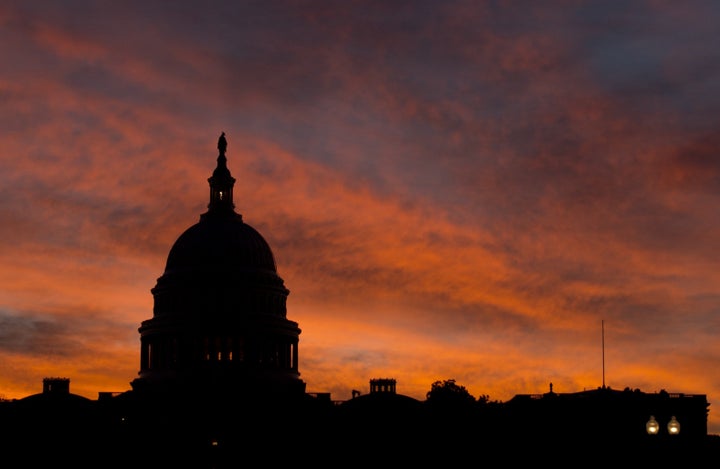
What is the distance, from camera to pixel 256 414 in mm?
151000

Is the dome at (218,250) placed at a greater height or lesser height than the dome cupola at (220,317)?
greater

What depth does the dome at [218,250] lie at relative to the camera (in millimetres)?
170250

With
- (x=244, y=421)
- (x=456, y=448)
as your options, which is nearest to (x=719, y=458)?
(x=456, y=448)

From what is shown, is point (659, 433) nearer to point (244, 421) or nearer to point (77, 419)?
point (244, 421)

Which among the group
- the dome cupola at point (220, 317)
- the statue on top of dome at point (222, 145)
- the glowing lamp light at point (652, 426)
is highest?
the statue on top of dome at point (222, 145)

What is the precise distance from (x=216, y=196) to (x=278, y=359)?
24753 mm

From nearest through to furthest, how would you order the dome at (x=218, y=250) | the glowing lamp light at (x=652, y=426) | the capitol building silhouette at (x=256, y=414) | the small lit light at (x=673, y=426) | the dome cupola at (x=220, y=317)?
the glowing lamp light at (x=652, y=426)
the small lit light at (x=673, y=426)
the capitol building silhouette at (x=256, y=414)
the dome cupola at (x=220, y=317)
the dome at (x=218, y=250)

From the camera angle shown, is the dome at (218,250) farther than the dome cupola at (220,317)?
Yes

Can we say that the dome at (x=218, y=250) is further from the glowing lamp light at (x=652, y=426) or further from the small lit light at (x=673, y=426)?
the small lit light at (x=673, y=426)

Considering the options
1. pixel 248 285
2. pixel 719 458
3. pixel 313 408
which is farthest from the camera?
pixel 248 285

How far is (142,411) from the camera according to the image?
152125 mm

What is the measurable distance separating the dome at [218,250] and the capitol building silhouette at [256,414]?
0.18m

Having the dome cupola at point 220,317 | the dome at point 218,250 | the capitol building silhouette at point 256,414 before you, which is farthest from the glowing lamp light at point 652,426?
the dome at point 218,250

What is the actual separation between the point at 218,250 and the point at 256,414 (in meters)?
28.0
